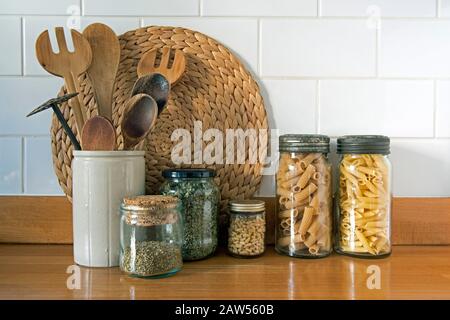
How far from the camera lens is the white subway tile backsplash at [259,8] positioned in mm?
849

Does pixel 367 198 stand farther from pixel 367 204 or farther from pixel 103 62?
pixel 103 62

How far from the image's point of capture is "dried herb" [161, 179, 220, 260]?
0.70 meters

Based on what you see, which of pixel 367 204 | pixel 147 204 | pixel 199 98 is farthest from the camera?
pixel 199 98

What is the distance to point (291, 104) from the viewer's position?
859mm

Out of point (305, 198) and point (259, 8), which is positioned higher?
point (259, 8)

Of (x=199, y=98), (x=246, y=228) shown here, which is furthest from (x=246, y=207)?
(x=199, y=98)

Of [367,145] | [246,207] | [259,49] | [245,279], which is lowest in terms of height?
[245,279]

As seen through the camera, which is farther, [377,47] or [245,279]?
[377,47]

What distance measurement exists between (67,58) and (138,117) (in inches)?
8.5

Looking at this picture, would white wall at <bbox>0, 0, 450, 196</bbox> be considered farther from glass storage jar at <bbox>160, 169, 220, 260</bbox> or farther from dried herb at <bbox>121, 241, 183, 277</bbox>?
dried herb at <bbox>121, 241, 183, 277</bbox>


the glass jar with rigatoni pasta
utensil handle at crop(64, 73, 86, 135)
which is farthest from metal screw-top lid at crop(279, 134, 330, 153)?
utensil handle at crop(64, 73, 86, 135)

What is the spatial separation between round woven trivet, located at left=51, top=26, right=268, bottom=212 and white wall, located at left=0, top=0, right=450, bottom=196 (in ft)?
0.12

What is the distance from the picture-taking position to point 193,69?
2.75 ft

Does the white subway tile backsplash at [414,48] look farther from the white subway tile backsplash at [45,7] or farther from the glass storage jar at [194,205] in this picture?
the white subway tile backsplash at [45,7]
